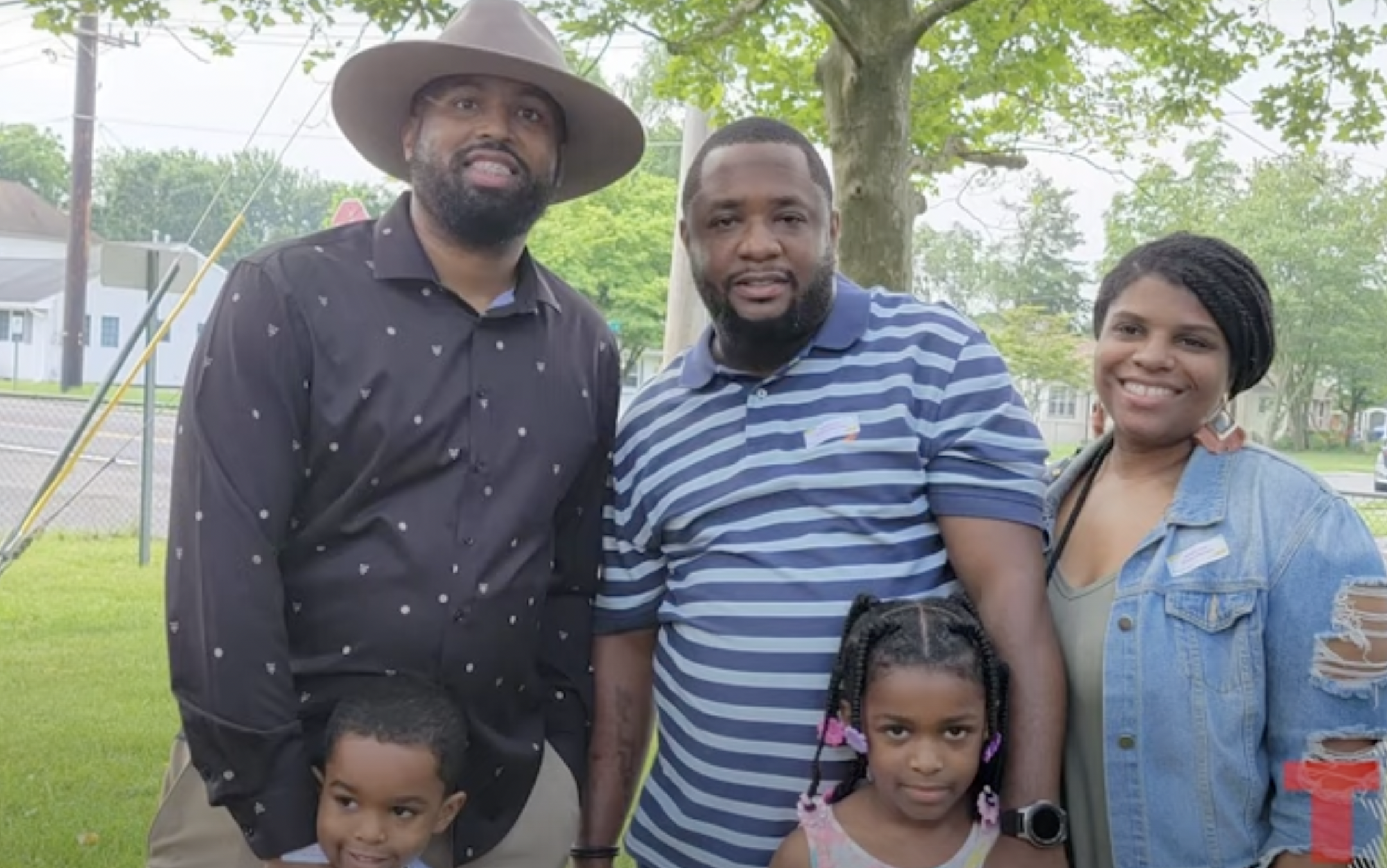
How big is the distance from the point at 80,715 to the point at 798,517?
5.89 m

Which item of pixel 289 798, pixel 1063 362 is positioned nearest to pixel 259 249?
pixel 289 798

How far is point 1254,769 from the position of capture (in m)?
2.39

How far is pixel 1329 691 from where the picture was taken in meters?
2.31

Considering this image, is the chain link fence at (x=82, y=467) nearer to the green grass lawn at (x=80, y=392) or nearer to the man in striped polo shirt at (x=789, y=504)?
the green grass lawn at (x=80, y=392)

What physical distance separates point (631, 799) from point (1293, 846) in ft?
4.92

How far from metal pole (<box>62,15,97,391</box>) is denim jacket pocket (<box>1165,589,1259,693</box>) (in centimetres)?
1814

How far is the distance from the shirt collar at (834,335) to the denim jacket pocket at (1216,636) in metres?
0.88

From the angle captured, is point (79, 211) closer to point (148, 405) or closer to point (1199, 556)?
point (148, 405)

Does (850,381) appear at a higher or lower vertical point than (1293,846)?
higher

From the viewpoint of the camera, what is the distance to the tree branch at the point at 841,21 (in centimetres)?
610

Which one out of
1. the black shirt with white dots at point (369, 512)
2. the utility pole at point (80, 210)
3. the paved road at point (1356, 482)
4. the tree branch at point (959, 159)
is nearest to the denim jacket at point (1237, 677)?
the black shirt with white dots at point (369, 512)

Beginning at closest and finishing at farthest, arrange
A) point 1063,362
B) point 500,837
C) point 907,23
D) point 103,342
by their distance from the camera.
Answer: point 500,837, point 907,23, point 1063,362, point 103,342

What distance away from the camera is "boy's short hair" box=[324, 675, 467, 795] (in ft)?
8.56

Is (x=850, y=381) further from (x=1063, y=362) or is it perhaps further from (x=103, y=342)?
(x=103, y=342)
